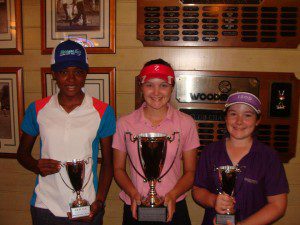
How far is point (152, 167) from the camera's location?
1376 mm

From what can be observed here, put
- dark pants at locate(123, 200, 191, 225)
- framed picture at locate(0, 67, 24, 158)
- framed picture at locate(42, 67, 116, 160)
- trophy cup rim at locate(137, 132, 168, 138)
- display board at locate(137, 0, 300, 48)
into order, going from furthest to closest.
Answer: framed picture at locate(0, 67, 24, 158)
framed picture at locate(42, 67, 116, 160)
display board at locate(137, 0, 300, 48)
dark pants at locate(123, 200, 191, 225)
trophy cup rim at locate(137, 132, 168, 138)

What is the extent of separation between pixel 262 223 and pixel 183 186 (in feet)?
1.25

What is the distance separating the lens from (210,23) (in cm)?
190

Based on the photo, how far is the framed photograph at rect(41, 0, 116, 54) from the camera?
1.97 m

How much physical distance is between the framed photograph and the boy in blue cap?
0.51 metres

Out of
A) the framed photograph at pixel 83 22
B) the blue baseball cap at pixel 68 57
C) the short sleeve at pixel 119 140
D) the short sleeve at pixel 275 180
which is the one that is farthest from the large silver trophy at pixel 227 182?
the framed photograph at pixel 83 22

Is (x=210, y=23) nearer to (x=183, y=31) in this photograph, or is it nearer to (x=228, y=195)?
(x=183, y=31)

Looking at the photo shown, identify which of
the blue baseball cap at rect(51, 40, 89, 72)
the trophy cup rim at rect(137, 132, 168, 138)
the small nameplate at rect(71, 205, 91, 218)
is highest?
the blue baseball cap at rect(51, 40, 89, 72)

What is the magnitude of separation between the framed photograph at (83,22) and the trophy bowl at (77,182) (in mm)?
918

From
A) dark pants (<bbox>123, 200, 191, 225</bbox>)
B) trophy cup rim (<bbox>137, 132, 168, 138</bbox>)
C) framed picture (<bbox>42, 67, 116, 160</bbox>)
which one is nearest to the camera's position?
trophy cup rim (<bbox>137, 132, 168, 138</bbox>)

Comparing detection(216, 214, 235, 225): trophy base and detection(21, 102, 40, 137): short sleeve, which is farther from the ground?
detection(21, 102, 40, 137): short sleeve

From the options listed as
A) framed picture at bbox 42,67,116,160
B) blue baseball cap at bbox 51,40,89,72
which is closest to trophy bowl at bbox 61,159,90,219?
blue baseball cap at bbox 51,40,89,72

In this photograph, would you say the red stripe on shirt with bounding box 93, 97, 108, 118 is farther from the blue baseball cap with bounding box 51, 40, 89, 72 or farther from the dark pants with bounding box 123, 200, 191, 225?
the dark pants with bounding box 123, 200, 191, 225

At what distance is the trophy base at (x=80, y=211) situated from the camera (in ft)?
4.30
